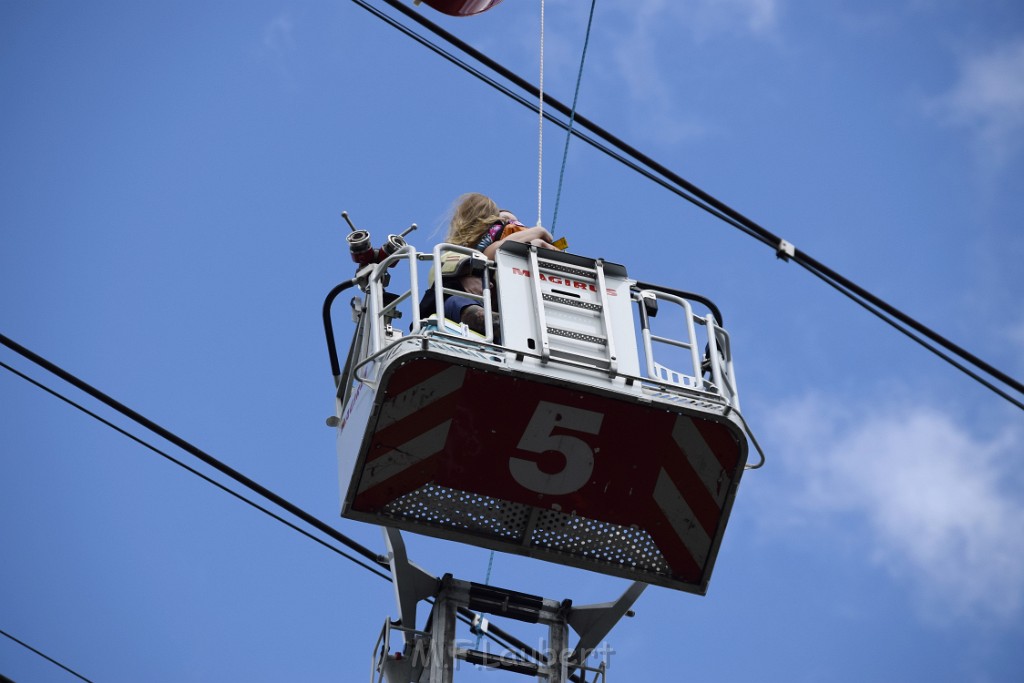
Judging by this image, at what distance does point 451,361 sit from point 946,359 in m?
5.17

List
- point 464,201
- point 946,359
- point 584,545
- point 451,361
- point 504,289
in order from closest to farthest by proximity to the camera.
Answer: point 451,361
point 504,289
point 584,545
point 464,201
point 946,359

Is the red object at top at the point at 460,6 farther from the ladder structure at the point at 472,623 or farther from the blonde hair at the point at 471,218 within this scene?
the ladder structure at the point at 472,623

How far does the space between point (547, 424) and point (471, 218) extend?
79.8 inches

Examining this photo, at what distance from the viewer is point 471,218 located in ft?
29.4

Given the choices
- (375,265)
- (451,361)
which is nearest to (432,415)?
(451,361)

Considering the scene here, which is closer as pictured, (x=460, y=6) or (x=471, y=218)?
(x=471, y=218)

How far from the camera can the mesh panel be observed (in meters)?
7.82

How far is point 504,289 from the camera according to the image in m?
7.50

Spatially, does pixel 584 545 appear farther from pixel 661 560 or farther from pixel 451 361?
pixel 451 361

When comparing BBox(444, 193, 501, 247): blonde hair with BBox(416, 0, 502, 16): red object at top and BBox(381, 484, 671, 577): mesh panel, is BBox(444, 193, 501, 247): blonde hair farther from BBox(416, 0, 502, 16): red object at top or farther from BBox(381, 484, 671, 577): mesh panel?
BBox(416, 0, 502, 16): red object at top

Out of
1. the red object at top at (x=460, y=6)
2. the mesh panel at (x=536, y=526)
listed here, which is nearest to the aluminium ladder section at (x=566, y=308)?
the mesh panel at (x=536, y=526)

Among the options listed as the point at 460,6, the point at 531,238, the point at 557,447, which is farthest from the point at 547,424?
the point at 460,6

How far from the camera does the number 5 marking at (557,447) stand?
7.39 m

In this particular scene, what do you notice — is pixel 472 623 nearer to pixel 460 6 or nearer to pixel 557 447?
pixel 557 447
